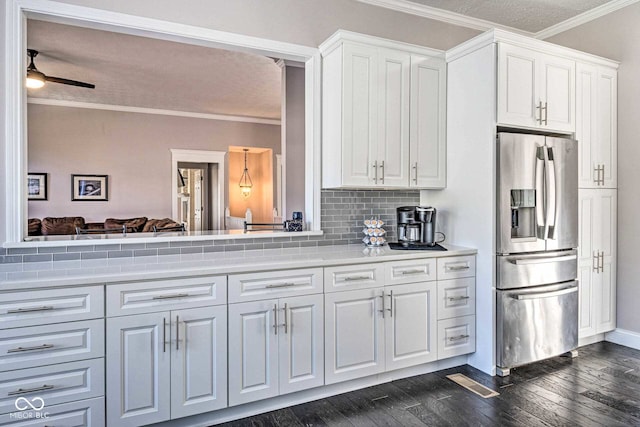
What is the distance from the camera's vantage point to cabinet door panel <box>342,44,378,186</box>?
288cm

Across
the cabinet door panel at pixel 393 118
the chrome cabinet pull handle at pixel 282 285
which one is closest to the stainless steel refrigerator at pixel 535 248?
the cabinet door panel at pixel 393 118

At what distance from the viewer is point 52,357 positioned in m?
1.90

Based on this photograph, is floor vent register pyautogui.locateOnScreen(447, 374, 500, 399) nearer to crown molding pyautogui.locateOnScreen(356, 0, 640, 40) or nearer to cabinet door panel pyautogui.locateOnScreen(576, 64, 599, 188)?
cabinet door panel pyautogui.locateOnScreen(576, 64, 599, 188)

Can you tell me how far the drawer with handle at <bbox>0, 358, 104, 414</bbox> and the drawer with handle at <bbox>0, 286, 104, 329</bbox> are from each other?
0.72 feet

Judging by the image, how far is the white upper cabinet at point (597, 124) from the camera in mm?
3332

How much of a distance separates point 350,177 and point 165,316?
1509 mm

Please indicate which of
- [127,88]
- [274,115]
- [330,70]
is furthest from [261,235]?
[274,115]

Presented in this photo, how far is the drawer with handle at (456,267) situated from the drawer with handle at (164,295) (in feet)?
5.07

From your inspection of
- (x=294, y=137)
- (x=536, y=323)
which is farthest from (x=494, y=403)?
(x=294, y=137)

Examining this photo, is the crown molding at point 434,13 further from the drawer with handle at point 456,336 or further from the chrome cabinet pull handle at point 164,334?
the chrome cabinet pull handle at point 164,334

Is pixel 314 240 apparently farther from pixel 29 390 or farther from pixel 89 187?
pixel 89 187

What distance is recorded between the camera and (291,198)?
4.38 m

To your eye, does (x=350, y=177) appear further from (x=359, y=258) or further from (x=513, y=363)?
(x=513, y=363)

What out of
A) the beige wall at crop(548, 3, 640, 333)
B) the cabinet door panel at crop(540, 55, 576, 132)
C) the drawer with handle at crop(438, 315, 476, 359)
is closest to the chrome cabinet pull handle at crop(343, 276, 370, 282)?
the drawer with handle at crop(438, 315, 476, 359)
